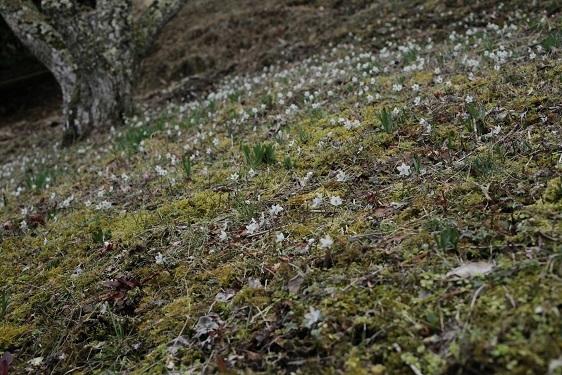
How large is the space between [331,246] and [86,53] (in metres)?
8.26

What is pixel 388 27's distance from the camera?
10.4 metres

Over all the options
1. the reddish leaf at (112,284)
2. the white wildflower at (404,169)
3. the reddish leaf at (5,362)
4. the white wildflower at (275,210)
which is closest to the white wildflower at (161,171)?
the white wildflower at (275,210)

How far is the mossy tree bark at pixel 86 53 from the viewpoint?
923 centimetres

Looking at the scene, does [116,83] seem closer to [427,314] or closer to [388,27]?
[388,27]

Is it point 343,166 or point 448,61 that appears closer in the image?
point 343,166

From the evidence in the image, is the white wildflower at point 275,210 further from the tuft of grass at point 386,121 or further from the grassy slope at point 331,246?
the tuft of grass at point 386,121

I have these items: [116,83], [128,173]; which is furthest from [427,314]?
[116,83]

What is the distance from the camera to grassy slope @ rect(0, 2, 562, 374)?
2.12 m

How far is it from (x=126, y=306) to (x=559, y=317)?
8.22ft

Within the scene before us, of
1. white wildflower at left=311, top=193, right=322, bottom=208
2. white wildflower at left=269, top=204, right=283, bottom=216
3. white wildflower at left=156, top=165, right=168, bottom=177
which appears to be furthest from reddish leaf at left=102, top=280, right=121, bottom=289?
white wildflower at left=156, top=165, right=168, bottom=177

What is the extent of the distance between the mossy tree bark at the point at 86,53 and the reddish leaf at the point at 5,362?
7356mm

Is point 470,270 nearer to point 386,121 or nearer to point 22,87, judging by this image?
point 386,121

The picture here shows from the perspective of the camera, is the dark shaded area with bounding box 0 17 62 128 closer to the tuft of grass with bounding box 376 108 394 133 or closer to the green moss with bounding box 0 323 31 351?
the green moss with bounding box 0 323 31 351

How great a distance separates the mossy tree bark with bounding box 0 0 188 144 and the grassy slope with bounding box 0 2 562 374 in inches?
153
